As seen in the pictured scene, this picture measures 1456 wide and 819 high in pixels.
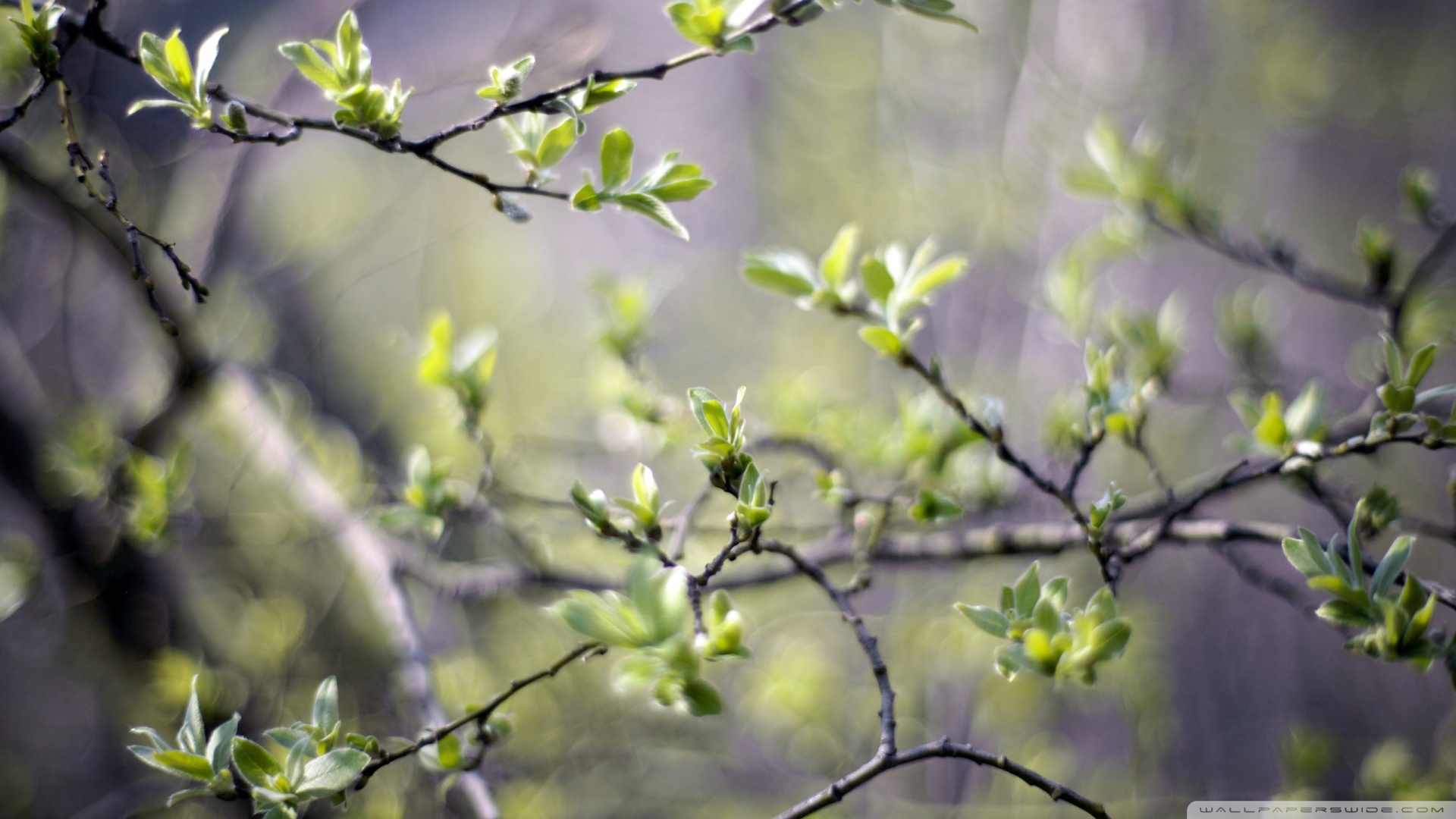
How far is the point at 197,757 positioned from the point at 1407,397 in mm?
969

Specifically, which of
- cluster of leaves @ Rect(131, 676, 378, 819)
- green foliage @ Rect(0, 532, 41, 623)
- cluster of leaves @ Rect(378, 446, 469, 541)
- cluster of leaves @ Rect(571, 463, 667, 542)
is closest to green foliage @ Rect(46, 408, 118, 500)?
green foliage @ Rect(0, 532, 41, 623)

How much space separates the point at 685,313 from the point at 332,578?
104 inches

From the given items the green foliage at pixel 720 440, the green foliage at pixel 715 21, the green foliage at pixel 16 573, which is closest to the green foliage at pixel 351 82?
the green foliage at pixel 715 21

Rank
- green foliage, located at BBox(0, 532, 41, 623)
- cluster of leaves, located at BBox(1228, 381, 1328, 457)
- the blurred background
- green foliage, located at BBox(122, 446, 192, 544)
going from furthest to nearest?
the blurred background, green foliage, located at BBox(0, 532, 41, 623), green foliage, located at BBox(122, 446, 192, 544), cluster of leaves, located at BBox(1228, 381, 1328, 457)

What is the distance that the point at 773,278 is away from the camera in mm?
743

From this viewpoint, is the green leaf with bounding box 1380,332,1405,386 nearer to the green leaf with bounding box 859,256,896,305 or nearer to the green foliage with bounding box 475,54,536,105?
the green leaf with bounding box 859,256,896,305

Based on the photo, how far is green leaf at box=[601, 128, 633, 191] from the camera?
0.57m

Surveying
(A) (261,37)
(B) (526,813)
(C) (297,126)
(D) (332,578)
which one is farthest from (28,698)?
(C) (297,126)

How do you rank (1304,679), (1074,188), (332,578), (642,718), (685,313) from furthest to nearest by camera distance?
(685,313) < (1304,679) < (332,578) < (642,718) < (1074,188)

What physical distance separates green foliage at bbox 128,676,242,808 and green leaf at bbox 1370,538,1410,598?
2.70ft

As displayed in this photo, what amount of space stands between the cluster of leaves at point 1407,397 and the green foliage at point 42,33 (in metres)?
1.05

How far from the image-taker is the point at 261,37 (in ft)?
5.29

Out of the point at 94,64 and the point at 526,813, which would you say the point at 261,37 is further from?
the point at 526,813

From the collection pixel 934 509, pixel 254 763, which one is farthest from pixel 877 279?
pixel 254 763
